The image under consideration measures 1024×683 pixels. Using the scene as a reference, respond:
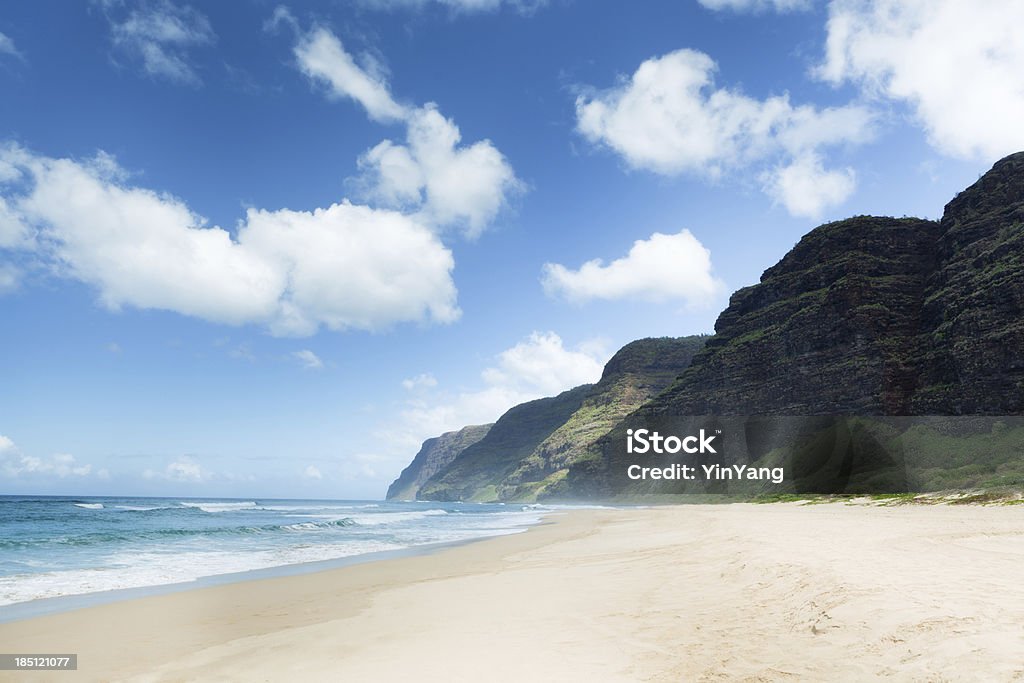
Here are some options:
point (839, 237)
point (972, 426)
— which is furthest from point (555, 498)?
point (972, 426)

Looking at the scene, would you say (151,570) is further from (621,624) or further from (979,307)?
(979,307)

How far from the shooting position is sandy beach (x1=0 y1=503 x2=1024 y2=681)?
19.8 feet

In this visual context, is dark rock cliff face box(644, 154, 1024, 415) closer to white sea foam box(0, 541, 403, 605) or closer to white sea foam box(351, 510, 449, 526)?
white sea foam box(351, 510, 449, 526)

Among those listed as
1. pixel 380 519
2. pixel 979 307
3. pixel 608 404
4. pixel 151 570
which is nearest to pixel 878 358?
pixel 979 307

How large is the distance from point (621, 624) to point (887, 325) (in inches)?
3684

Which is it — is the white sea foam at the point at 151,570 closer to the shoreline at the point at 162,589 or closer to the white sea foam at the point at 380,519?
the shoreline at the point at 162,589

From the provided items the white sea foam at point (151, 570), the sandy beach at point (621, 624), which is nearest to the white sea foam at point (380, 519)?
the white sea foam at point (151, 570)

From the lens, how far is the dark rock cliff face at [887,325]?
201 feet

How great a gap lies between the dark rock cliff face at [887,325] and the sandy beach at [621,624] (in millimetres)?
60887

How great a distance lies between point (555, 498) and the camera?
15600 centimetres

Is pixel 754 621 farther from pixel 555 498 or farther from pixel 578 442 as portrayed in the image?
pixel 578 442

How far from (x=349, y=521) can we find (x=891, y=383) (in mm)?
73049

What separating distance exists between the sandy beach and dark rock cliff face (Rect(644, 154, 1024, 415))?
6089cm

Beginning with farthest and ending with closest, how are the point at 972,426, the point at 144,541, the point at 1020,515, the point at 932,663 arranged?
1. the point at 972,426
2. the point at 144,541
3. the point at 1020,515
4. the point at 932,663
